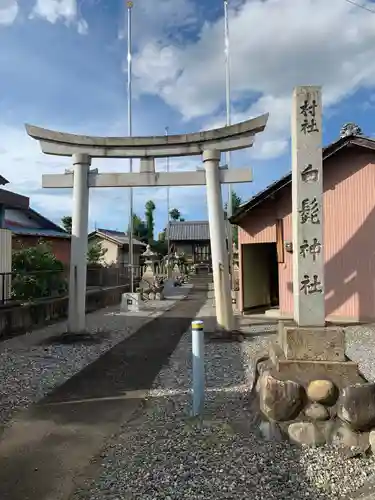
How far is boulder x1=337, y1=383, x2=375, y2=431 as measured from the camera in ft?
13.1

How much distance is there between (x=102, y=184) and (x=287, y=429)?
738 cm

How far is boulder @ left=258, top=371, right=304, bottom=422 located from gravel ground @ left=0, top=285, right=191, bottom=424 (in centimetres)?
292

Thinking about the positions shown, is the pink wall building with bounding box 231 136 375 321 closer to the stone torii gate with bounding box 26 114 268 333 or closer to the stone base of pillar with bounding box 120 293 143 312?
the stone torii gate with bounding box 26 114 268 333

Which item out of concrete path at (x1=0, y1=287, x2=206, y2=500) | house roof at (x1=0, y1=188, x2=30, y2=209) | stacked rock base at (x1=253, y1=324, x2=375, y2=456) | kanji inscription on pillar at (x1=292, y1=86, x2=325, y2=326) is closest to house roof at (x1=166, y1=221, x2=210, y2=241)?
house roof at (x1=0, y1=188, x2=30, y2=209)

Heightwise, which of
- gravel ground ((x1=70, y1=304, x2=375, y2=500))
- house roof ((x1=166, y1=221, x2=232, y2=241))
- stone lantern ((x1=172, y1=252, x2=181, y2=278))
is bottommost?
gravel ground ((x1=70, y1=304, x2=375, y2=500))

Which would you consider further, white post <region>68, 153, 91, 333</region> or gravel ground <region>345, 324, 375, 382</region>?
white post <region>68, 153, 91, 333</region>

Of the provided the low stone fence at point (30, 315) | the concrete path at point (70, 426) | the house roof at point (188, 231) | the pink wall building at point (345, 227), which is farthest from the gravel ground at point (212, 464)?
the house roof at point (188, 231)

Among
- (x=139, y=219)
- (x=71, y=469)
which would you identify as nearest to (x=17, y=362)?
(x=71, y=469)

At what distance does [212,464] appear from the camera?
3613 millimetres

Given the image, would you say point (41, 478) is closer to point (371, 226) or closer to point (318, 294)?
point (318, 294)

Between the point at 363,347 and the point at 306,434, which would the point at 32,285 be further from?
the point at 306,434

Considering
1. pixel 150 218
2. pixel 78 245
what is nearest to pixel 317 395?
pixel 78 245

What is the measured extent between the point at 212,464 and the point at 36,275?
420 inches

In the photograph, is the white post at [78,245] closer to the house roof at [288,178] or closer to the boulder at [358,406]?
the house roof at [288,178]
